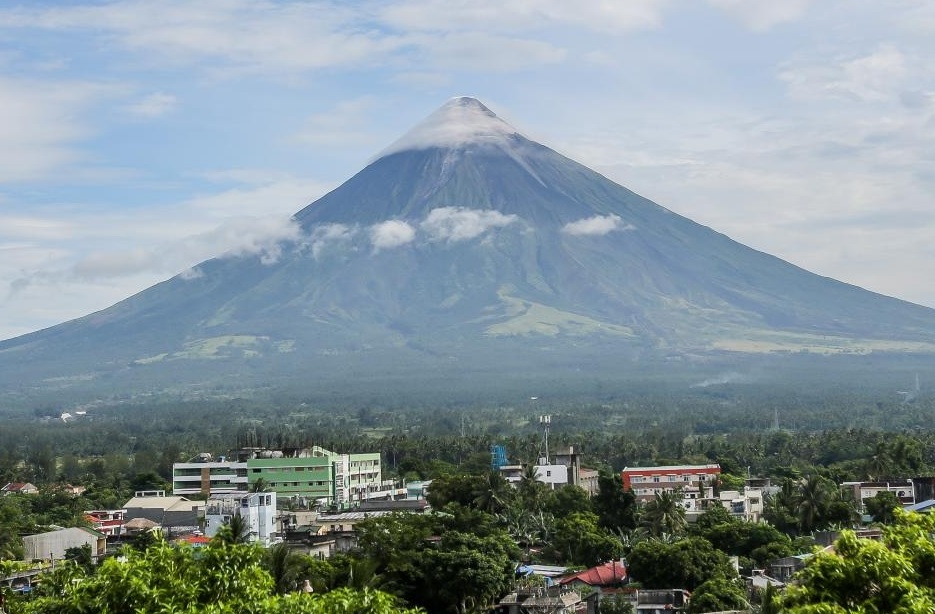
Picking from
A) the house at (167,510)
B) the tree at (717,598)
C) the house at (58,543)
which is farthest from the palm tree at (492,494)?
the tree at (717,598)

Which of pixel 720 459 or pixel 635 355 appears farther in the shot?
pixel 635 355

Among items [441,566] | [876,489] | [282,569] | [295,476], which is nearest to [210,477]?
[295,476]

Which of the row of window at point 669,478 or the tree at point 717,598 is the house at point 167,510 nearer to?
the row of window at point 669,478

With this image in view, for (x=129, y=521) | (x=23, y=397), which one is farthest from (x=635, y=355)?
(x=129, y=521)

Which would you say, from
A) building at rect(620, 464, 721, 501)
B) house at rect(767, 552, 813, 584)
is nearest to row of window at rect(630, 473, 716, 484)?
building at rect(620, 464, 721, 501)

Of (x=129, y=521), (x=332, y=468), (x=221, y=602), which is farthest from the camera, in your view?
(x=332, y=468)

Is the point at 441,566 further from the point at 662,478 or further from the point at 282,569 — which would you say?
the point at 662,478

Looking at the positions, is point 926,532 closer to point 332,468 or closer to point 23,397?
point 332,468

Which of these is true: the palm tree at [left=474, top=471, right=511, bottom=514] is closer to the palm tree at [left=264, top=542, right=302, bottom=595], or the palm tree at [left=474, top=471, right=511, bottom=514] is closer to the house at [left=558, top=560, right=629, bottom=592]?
the house at [left=558, top=560, right=629, bottom=592]
